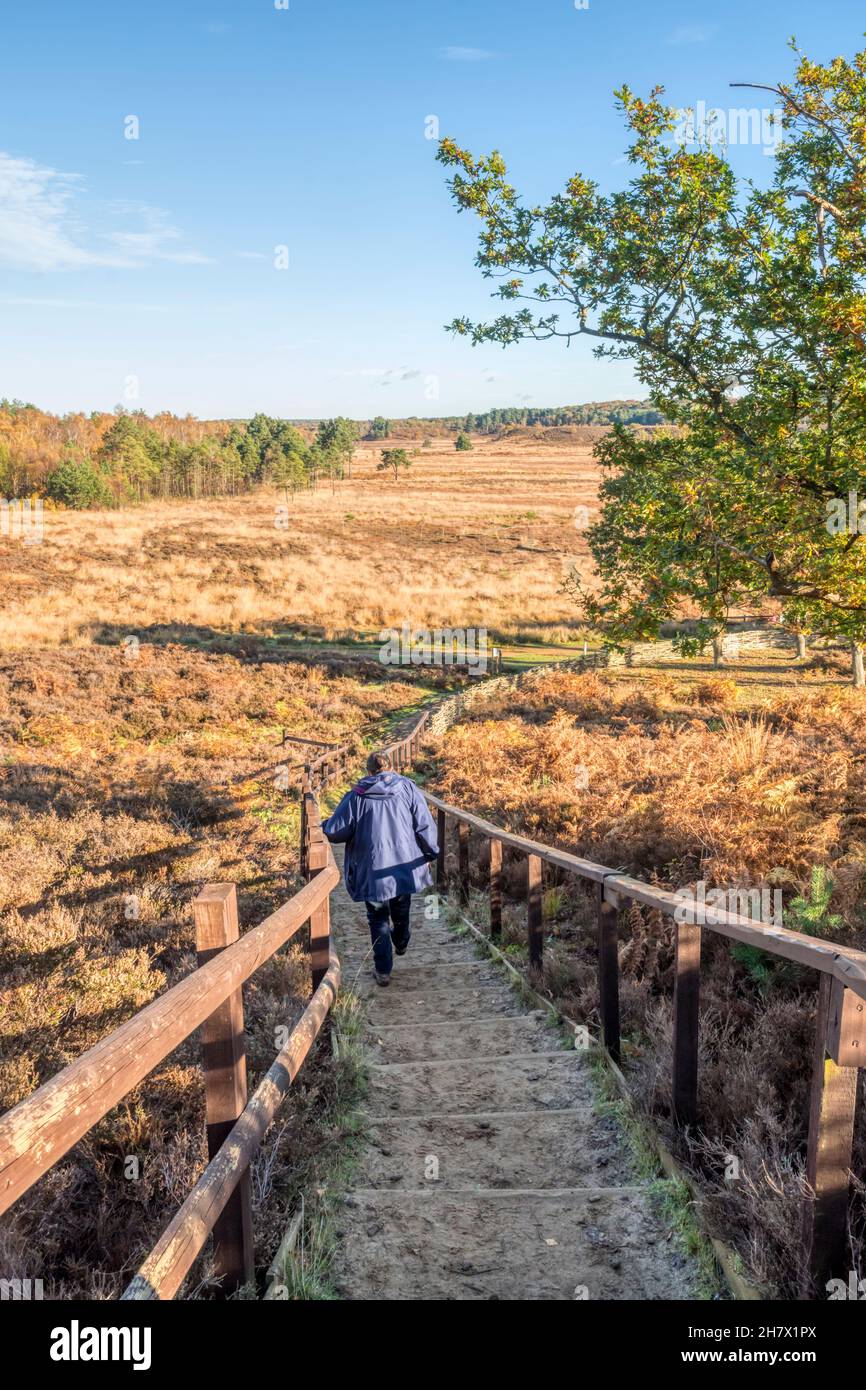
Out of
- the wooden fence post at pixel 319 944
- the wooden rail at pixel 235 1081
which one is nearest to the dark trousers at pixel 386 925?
the wooden fence post at pixel 319 944

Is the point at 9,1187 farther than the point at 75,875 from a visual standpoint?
No

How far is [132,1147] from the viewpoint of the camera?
4066 millimetres

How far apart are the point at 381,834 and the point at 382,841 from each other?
6cm

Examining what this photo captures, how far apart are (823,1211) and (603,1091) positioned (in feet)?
6.71

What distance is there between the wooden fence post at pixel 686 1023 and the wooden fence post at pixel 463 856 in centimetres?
620

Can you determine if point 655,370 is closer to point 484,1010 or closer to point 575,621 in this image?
point 484,1010

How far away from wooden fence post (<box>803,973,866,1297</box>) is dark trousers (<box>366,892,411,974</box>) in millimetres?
4696

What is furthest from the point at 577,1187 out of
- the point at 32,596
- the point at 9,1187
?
the point at 32,596

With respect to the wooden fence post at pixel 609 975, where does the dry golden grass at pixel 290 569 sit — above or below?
above

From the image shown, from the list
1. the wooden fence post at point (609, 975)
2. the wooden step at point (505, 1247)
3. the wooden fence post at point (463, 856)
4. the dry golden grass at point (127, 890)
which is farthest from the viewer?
the wooden fence post at point (463, 856)

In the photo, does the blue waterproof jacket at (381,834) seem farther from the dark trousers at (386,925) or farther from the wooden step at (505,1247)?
the wooden step at (505,1247)

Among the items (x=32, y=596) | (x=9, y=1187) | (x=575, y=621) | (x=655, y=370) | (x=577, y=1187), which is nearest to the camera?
(x=9, y=1187)

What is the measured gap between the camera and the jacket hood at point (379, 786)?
23.2 ft
